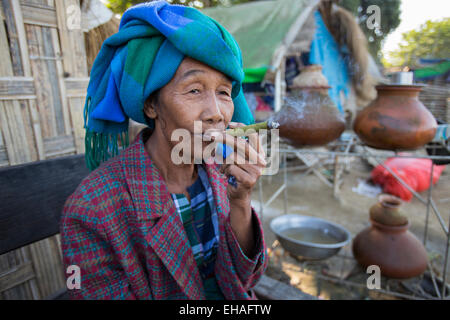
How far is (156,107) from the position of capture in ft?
4.58

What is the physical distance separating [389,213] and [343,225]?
8.27ft

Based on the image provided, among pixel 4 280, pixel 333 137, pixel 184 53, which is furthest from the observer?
pixel 333 137

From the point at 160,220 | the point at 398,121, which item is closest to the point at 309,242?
the point at 398,121

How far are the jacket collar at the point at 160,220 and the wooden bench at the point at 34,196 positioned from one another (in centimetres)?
51

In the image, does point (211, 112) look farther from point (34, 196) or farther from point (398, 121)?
point (398, 121)

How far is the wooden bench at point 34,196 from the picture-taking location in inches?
55.3

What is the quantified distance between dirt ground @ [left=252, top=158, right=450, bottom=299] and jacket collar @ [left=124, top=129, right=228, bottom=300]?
1.46 meters

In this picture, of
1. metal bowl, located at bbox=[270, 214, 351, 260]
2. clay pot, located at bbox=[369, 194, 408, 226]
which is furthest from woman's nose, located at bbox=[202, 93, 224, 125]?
clay pot, located at bbox=[369, 194, 408, 226]

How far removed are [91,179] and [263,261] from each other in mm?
1056

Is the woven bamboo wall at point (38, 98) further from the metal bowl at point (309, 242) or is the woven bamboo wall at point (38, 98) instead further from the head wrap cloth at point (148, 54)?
the metal bowl at point (309, 242)

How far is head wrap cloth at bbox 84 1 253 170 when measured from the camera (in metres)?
1.19

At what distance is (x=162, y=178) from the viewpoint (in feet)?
5.09
